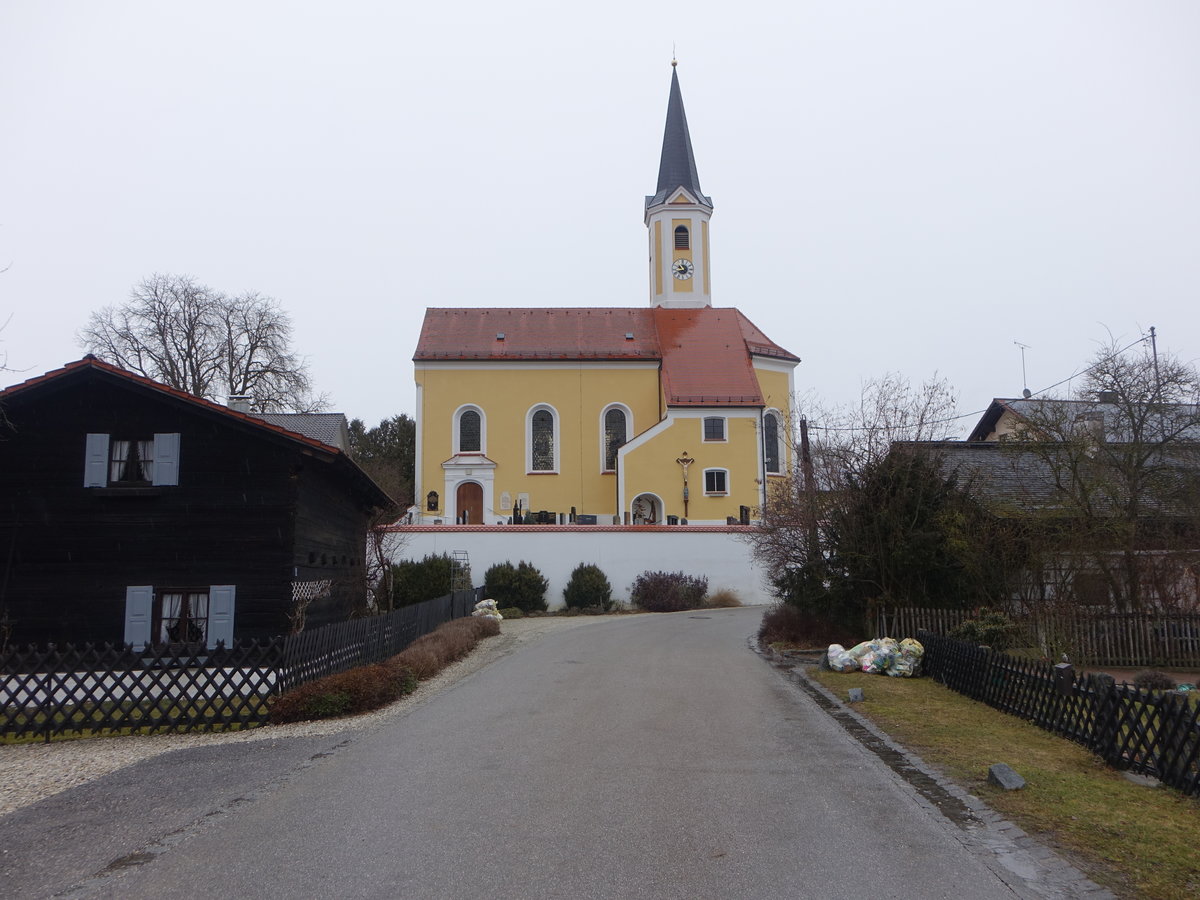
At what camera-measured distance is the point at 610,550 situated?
35.0m

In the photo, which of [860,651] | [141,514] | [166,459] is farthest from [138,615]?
[860,651]

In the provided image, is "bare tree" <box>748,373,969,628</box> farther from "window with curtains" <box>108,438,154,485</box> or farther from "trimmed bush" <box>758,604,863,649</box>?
"window with curtains" <box>108,438,154,485</box>

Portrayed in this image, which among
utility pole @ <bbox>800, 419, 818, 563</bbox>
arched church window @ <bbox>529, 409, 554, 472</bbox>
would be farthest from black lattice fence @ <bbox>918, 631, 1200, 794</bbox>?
arched church window @ <bbox>529, 409, 554, 472</bbox>

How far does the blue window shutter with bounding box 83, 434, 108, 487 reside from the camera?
58.3 ft

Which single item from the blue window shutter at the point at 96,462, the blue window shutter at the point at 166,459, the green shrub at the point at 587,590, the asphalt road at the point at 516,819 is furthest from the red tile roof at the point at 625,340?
the asphalt road at the point at 516,819

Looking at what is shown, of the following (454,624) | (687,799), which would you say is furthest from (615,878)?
(454,624)

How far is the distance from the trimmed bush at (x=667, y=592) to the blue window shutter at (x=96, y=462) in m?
20.1

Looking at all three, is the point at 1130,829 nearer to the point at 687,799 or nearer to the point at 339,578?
the point at 687,799

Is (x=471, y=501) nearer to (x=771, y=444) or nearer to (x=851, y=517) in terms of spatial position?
(x=771, y=444)

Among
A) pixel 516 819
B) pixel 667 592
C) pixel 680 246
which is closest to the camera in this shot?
pixel 516 819

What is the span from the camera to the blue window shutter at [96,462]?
17.8 metres

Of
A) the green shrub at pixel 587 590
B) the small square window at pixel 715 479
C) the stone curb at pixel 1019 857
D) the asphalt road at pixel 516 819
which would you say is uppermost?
the small square window at pixel 715 479

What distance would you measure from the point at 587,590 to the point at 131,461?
18.4 m

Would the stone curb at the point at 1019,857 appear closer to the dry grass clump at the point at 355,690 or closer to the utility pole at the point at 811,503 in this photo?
the dry grass clump at the point at 355,690
